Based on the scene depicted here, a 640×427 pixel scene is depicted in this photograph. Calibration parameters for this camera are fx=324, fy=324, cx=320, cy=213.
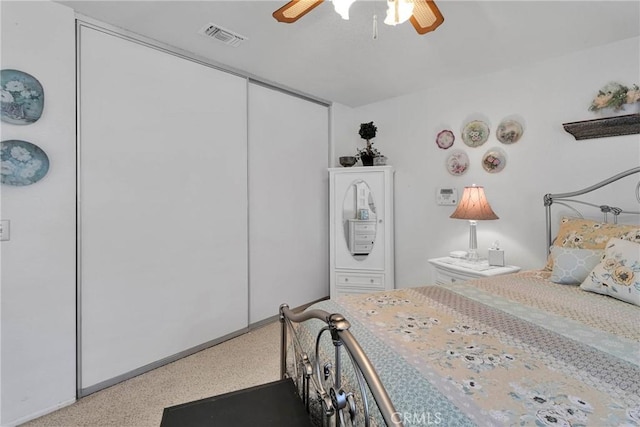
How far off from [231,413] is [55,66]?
2.10 metres

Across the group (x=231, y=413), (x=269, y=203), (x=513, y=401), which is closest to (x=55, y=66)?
(x=269, y=203)

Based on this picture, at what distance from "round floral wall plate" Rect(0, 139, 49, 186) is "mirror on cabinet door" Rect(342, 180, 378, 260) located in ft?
8.18

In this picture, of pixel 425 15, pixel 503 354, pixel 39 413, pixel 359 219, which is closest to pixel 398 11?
pixel 425 15

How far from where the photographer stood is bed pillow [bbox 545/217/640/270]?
1.82 metres

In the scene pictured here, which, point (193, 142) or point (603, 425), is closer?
point (603, 425)

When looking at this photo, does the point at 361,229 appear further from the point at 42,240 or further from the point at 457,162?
the point at 42,240

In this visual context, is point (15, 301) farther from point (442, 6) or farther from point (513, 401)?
point (442, 6)

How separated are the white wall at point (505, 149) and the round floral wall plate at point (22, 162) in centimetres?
272

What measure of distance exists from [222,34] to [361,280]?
2551mm

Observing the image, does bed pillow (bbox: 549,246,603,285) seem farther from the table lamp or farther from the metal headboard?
the table lamp

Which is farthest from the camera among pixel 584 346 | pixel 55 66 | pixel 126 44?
pixel 126 44

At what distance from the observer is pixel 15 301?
175 centimetres

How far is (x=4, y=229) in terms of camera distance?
67.1 inches

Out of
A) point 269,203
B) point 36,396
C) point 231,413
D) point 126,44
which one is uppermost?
point 126,44
